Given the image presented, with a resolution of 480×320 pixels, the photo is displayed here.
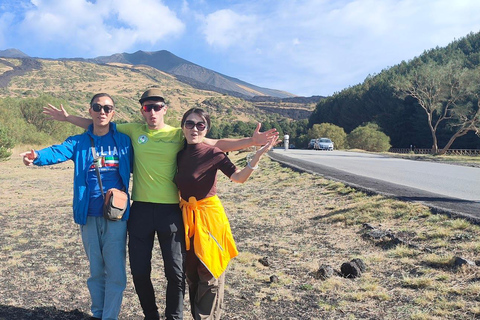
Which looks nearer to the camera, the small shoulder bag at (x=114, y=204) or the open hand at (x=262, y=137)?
the small shoulder bag at (x=114, y=204)

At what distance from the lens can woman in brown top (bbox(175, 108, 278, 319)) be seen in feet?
9.52

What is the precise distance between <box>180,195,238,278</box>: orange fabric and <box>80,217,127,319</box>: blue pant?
1.69 feet

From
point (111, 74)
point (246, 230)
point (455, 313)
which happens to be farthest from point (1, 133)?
point (111, 74)

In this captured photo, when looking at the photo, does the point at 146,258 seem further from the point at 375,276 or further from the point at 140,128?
the point at 375,276

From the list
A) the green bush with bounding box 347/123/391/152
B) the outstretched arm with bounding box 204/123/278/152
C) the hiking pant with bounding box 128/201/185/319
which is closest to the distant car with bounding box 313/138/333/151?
the green bush with bounding box 347/123/391/152

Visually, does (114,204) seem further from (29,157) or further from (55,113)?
(55,113)

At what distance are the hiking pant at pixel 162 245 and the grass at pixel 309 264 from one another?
2.57 ft

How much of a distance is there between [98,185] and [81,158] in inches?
9.4

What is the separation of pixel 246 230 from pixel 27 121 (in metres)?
39.4

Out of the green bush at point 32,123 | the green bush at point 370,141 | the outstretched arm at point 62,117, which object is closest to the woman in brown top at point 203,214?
the outstretched arm at point 62,117

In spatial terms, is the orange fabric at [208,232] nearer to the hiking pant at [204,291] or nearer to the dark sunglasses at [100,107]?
the hiking pant at [204,291]

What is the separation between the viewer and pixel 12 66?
134750 millimetres

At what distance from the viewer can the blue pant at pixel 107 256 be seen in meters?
2.94

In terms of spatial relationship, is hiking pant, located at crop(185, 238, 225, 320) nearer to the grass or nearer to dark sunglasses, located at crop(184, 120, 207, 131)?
the grass
